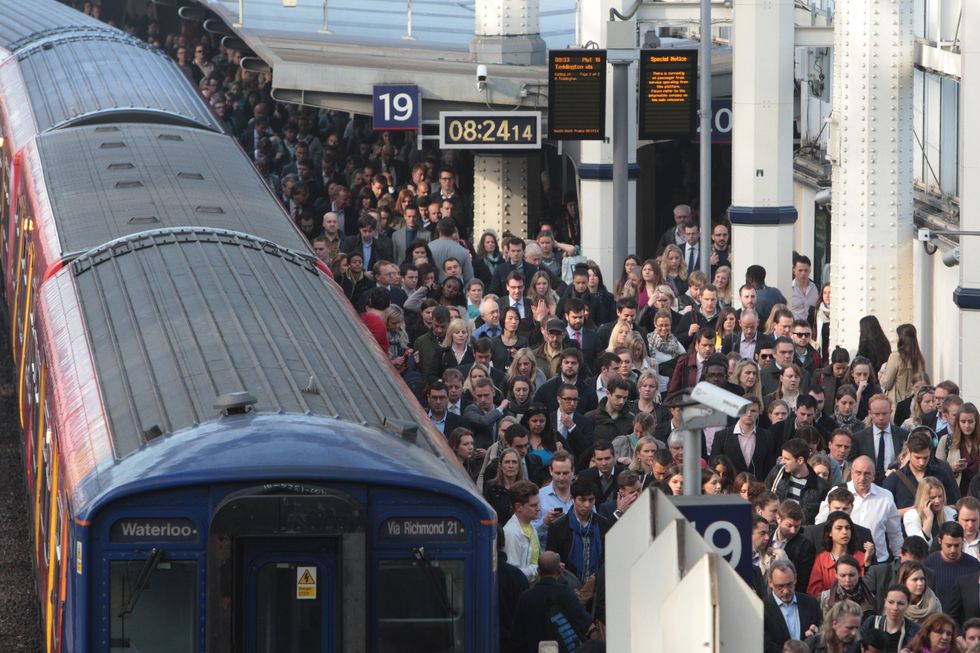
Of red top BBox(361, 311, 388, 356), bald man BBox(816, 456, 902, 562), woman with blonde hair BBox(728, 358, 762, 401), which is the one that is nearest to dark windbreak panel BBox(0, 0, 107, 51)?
red top BBox(361, 311, 388, 356)

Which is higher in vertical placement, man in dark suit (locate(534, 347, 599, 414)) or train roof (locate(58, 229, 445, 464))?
train roof (locate(58, 229, 445, 464))

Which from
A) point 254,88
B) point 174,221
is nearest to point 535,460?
point 174,221

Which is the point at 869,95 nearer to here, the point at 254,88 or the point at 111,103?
the point at 111,103

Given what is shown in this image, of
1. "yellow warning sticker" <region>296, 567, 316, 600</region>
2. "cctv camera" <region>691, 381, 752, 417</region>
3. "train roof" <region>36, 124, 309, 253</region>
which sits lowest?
"yellow warning sticker" <region>296, 567, 316, 600</region>

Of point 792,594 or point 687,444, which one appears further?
point 792,594

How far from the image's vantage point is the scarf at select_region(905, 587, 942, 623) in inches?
436

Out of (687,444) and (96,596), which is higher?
(687,444)

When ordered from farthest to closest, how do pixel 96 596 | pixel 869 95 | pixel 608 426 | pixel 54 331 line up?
pixel 869 95 < pixel 608 426 < pixel 54 331 < pixel 96 596

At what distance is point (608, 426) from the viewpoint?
14406 millimetres

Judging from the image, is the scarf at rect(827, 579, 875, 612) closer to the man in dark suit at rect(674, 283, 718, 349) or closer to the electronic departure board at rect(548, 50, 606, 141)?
A: the man in dark suit at rect(674, 283, 718, 349)

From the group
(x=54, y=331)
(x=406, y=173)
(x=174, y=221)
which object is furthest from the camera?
(x=406, y=173)

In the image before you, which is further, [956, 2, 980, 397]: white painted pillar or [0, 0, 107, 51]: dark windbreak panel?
[0, 0, 107, 51]: dark windbreak panel

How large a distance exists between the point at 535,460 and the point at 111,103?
5.41m

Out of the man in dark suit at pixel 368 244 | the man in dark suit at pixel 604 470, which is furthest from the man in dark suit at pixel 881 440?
the man in dark suit at pixel 368 244
